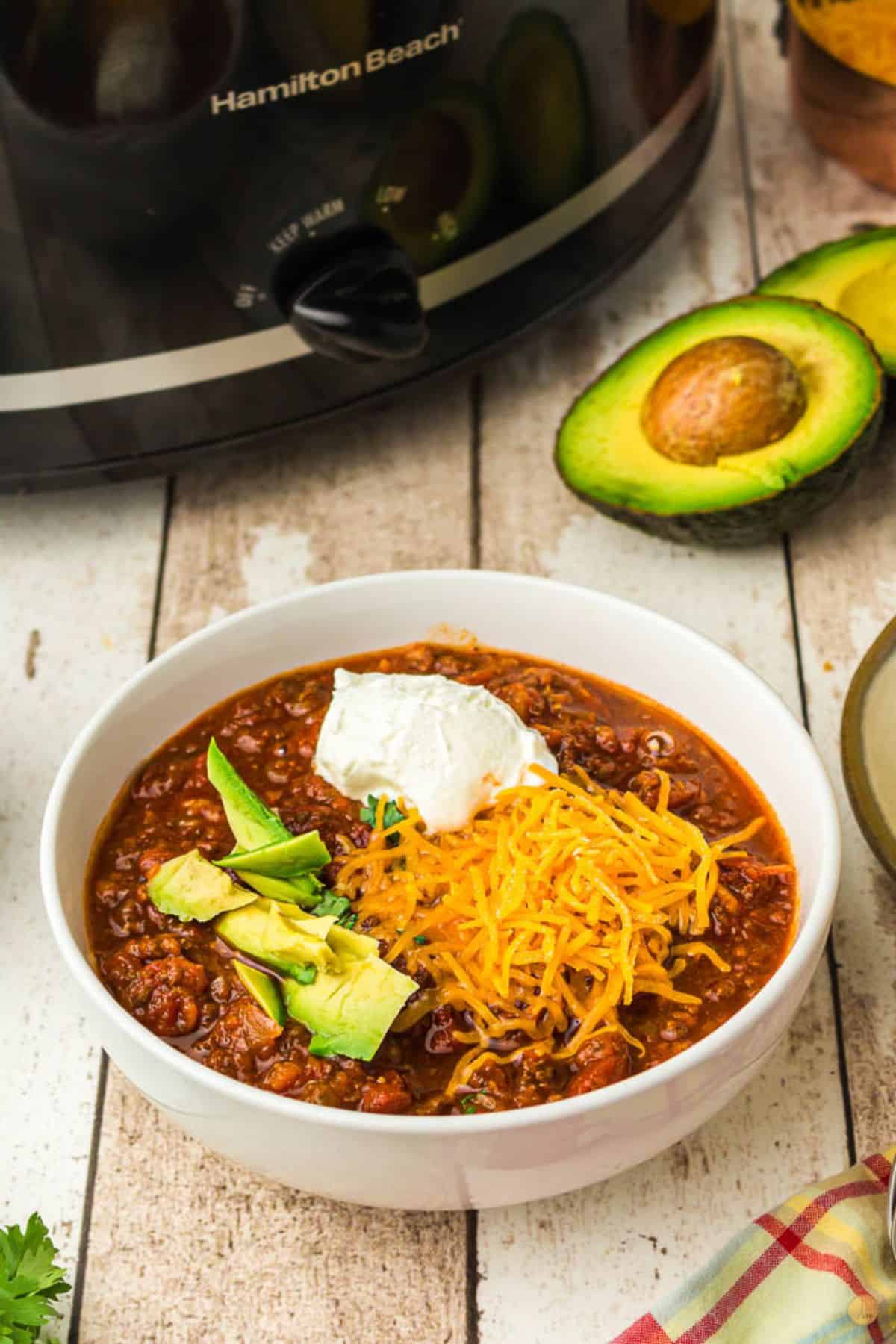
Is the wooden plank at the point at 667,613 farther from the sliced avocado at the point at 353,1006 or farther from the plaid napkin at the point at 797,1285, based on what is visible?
the sliced avocado at the point at 353,1006

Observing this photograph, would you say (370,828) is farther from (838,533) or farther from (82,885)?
(838,533)

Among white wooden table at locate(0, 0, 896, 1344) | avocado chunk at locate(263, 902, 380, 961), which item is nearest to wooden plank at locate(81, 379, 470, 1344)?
white wooden table at locate(0, 0, 896, 1344)

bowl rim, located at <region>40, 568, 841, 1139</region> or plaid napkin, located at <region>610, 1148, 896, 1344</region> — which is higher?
bowl rim, located at <region>40, 568, 841, 1139</region>

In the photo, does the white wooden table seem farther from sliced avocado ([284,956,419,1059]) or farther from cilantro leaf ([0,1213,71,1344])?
sliced avocado ([284,956,419,1059])

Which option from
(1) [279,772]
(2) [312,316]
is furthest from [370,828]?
(2) [312,316]

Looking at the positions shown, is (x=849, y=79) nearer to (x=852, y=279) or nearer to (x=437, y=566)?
(x=852, y=279)

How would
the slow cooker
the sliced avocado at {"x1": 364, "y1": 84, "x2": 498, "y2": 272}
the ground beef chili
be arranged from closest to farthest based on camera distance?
1. the ground beef chili
2. the slow cooker
3. the sliced avocado at {"x1": 364, "y1": 84, "x2": 498, "y2": 272}
